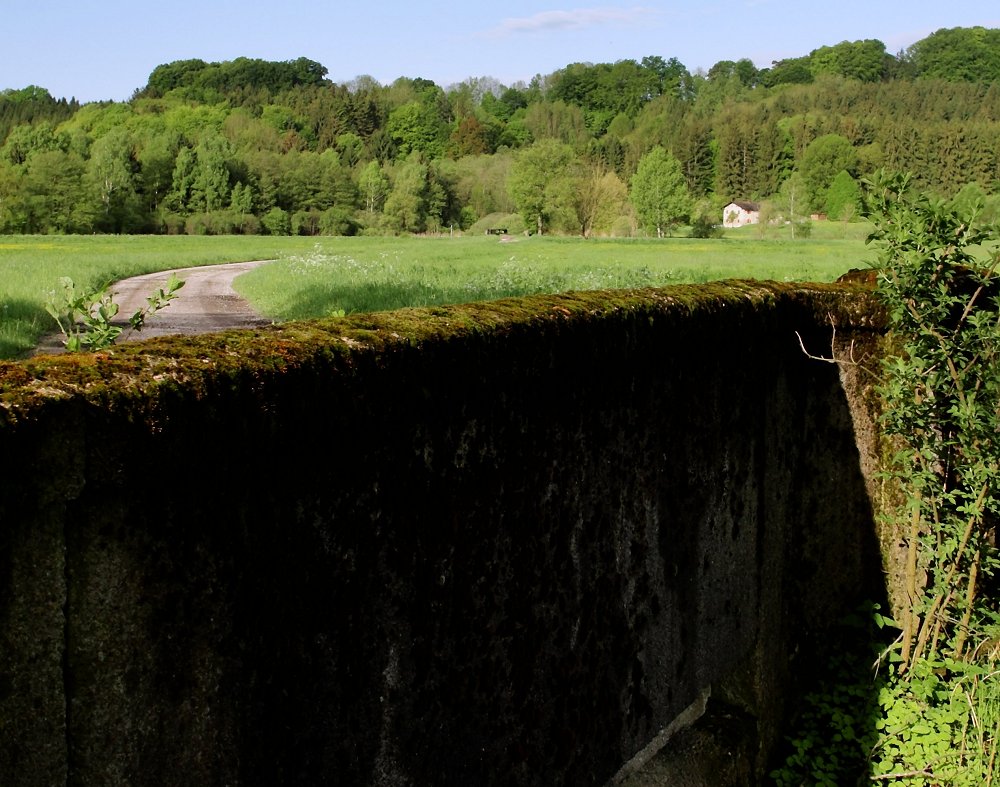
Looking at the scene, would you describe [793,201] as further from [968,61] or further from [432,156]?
[968,61]

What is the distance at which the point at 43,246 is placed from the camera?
50.0 meters

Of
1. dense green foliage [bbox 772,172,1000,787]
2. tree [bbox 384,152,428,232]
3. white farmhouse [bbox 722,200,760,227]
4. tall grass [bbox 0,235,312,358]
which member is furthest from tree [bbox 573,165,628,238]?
dense green foliage [bbox 772,172,1000,787]

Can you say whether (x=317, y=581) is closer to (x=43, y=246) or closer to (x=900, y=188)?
(x=900, y=188)

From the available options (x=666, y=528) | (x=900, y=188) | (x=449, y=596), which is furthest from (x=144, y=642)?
(x=900, y=188)

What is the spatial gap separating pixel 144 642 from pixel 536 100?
204743 mm

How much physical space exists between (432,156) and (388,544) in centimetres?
15628

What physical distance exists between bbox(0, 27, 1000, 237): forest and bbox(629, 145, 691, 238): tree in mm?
212

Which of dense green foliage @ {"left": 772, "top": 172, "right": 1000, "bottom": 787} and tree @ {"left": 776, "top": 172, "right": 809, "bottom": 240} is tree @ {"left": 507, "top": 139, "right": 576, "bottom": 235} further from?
dense green foliage @ {"left": 772, "top": 172, "right": 1000, "bottom": 787}

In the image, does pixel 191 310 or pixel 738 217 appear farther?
pixel 738 217

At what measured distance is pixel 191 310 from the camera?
64.9 ft

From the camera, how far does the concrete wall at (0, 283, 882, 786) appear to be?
1.69m

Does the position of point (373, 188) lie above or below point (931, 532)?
above

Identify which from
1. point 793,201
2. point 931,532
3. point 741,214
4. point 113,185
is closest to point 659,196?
point 793,201

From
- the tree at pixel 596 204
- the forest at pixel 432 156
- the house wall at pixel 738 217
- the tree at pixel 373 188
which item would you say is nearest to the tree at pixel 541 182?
the forest at pixel 432 156
